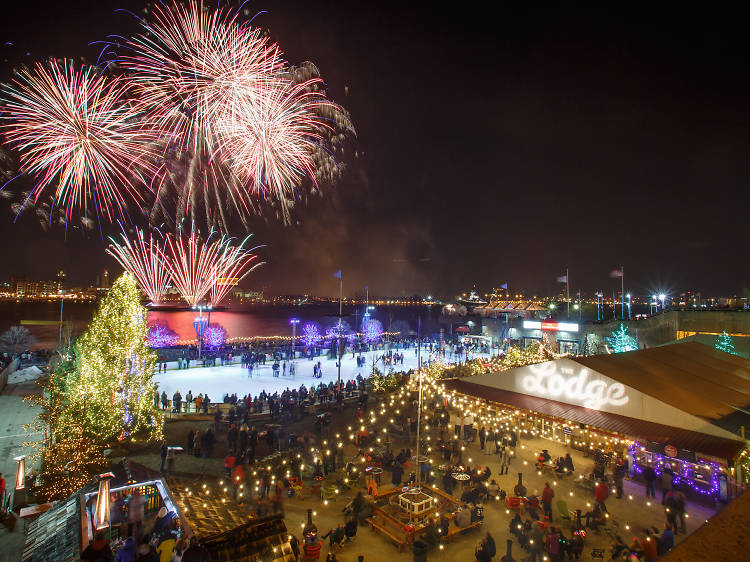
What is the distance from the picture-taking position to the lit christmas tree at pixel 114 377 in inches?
527

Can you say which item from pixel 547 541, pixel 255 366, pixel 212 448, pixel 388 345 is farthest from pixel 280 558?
pixel 388 345

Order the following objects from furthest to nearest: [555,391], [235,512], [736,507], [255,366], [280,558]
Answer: [255,366], [555,391], [235,512], [280,558], [736,507]

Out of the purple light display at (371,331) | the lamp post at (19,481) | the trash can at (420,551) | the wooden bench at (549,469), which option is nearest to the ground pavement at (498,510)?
the wooden bench at (549,469)

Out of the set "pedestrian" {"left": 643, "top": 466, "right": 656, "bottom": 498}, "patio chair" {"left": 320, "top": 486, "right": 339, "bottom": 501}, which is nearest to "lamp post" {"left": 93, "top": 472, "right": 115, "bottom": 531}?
"patio chair" {"left": 320, "top": 486, "right": 339, "bottom": 501}

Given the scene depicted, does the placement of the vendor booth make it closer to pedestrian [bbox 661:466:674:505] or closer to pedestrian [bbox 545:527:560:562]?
pedestrian [bbox 661:466:674:505]

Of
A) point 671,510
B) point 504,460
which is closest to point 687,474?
point 671,510

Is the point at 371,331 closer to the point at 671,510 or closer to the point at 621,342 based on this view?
the point at 621,342

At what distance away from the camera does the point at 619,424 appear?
356 inches

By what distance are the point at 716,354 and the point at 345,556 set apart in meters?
14.4

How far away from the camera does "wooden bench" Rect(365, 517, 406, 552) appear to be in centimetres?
898

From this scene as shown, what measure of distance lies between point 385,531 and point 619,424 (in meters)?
5.89

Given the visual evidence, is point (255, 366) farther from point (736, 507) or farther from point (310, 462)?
point (736, 507)

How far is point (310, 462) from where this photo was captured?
1383 cm

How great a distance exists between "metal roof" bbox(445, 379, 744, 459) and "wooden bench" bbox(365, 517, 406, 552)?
13.5ft
